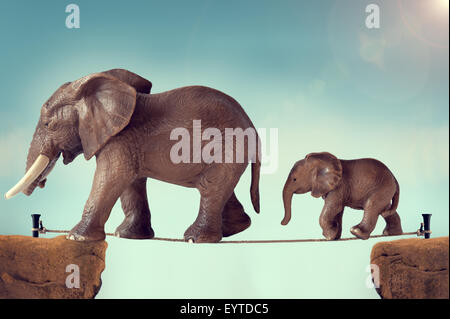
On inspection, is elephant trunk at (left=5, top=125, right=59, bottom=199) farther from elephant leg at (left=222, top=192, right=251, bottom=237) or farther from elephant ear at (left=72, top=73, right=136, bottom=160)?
elephant leg at (left=222, top=192, right=251, bottom=237)

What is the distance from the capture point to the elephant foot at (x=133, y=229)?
185 centimetres

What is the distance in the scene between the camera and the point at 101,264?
1621 millimetres

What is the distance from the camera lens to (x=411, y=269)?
1.68m

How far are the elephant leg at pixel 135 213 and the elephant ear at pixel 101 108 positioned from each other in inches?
10.1

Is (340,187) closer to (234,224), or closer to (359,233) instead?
(359,233)

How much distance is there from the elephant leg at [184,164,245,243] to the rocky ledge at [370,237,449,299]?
0.52 meters

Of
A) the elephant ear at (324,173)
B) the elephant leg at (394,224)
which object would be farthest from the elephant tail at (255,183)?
the elephant leg at (394,224)

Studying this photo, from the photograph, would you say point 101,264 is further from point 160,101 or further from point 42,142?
point 160,101

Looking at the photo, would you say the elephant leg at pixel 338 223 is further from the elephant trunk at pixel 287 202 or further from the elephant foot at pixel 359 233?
the elephant trunk at pixel 287 202

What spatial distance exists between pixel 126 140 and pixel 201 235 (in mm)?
382

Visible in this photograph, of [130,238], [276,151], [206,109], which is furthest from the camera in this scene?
[276,151]

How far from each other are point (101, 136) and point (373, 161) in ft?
3.07

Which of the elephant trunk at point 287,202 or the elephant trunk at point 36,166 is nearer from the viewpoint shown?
the elephant trunk at point 36,166
